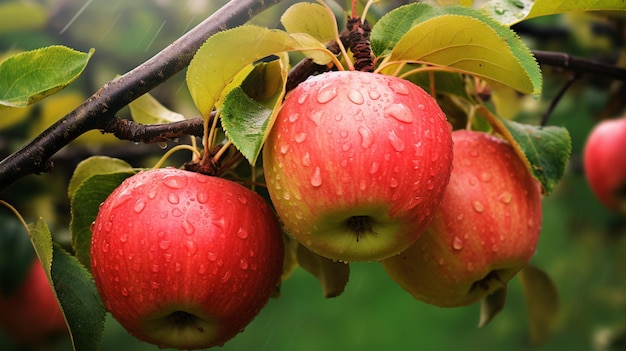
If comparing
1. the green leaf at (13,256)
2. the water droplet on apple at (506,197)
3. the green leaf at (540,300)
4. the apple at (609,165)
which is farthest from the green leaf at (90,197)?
the apple at (609,165)

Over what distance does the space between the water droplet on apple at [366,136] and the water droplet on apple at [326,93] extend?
2.0 inches

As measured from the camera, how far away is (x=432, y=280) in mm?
933

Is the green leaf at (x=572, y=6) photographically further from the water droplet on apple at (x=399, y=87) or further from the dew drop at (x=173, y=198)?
the dew drop at (x=173, y=198)

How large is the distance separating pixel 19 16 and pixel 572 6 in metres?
1.36

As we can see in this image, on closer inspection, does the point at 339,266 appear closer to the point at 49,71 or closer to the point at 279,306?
the point at 49,71

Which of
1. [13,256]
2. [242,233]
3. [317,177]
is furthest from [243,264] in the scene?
[13,256]

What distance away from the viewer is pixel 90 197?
3.09 feet

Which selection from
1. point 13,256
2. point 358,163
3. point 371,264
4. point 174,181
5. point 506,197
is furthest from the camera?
point 371,264

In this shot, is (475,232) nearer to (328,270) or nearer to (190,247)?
(328,270)

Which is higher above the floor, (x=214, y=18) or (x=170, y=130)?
(x=214, y=18)

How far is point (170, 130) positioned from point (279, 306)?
6.66ft

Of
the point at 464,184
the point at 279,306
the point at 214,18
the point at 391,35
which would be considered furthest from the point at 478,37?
the point at 279,306

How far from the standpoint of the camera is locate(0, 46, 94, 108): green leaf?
0.85 m

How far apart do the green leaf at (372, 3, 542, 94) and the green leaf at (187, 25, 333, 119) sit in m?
0.10
